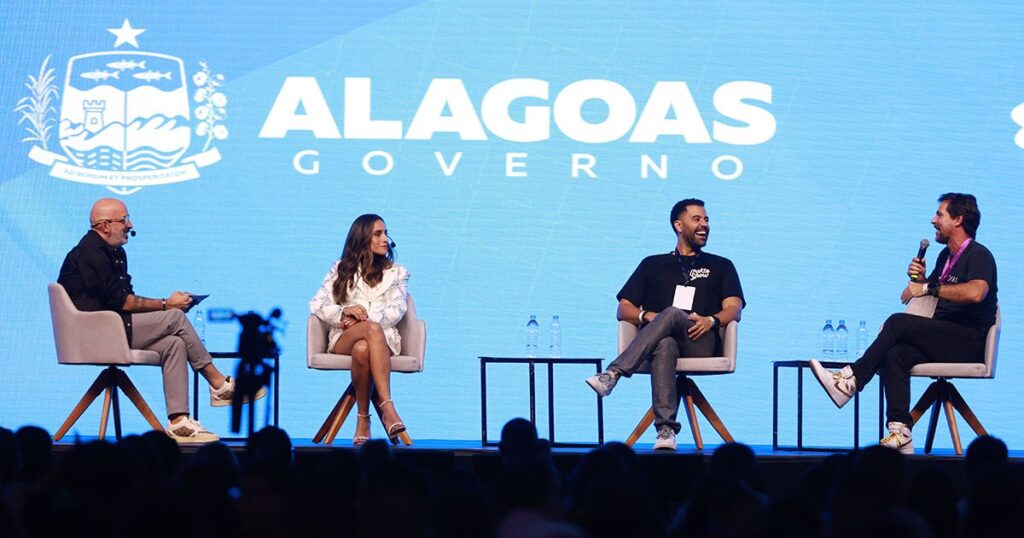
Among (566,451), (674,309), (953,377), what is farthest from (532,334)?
(953,377)

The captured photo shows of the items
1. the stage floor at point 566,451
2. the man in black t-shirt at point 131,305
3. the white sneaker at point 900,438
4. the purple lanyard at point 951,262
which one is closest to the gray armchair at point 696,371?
the stage floor at point 566,451

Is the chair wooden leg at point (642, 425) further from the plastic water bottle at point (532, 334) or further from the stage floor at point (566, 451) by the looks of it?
the plastic water bottle at point (532, 334)

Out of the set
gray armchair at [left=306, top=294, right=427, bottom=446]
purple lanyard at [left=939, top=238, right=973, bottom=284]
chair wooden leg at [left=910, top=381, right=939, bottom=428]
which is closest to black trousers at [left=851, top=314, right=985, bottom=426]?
chair wooden leg at [left=910, top=381, right=939, bottom=428]

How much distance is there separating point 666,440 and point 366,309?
1.52m

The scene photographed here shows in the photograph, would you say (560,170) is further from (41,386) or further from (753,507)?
(753,507)

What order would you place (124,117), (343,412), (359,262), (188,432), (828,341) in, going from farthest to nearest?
1. (124,117)
2. (828,341)
3. (359,262)
4. (343,412)
5. (188,432)

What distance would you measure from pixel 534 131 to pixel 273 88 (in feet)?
4.65

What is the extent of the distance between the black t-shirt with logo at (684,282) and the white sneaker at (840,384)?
1.86 feet

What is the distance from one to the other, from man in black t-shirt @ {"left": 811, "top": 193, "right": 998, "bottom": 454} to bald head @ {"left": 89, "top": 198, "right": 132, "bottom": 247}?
10.5 ft

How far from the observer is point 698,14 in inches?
283

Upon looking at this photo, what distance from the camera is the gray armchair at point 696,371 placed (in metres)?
6.03

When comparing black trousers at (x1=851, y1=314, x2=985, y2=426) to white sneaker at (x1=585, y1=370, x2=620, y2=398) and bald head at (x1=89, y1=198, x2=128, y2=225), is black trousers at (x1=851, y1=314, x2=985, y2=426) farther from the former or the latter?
bald head at (x1=89, y1=198, x2=128, y2=225)

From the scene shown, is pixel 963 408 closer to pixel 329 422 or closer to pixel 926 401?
pixel 926 401

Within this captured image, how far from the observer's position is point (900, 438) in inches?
226
